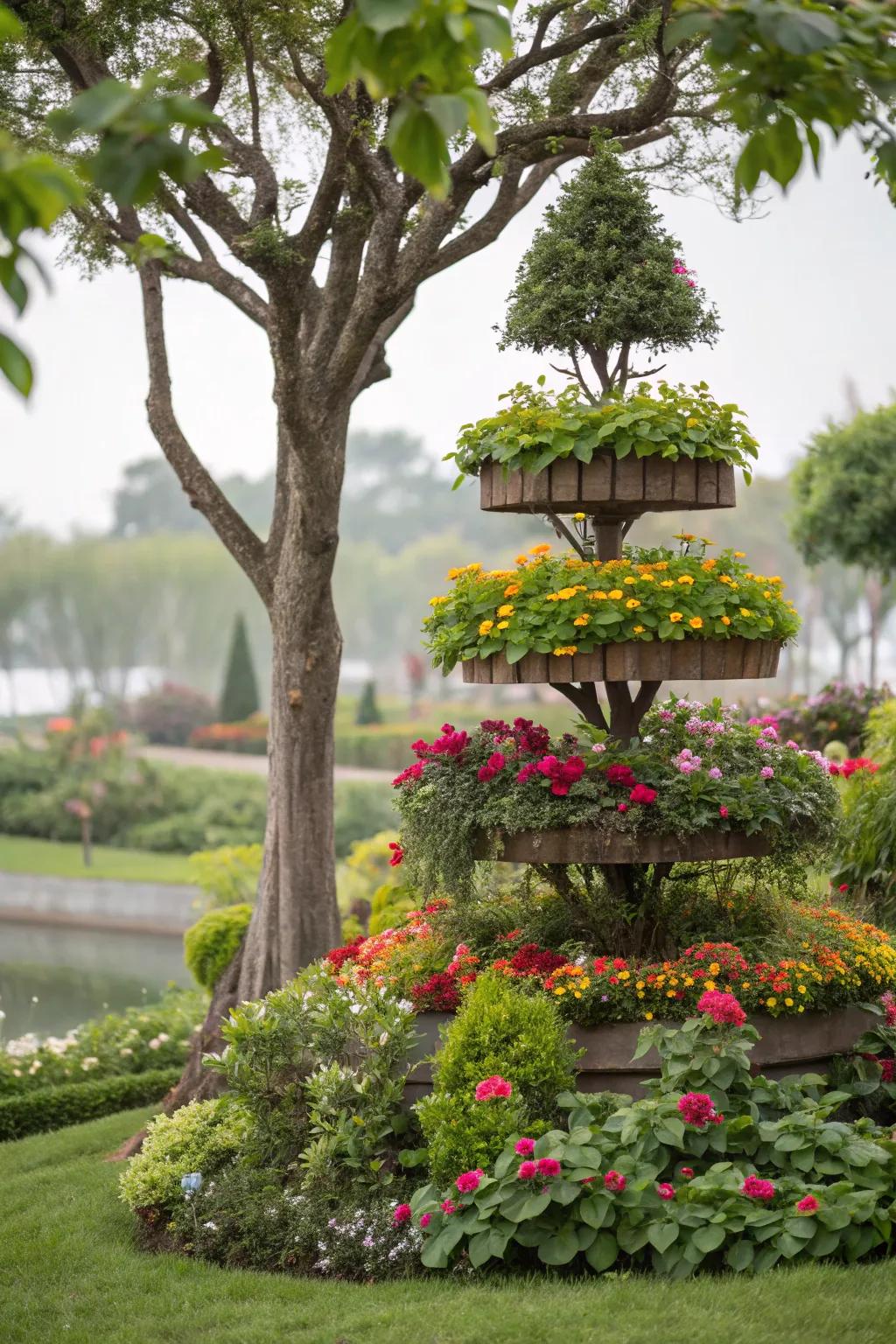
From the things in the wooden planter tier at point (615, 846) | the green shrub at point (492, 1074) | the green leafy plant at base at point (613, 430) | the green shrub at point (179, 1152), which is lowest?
the green shrub at point (179, 1152)

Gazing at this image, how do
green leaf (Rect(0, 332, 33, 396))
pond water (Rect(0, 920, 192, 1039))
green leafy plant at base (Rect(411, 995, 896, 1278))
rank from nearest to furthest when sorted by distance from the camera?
1. green leaf (Rect(0, 332, 33, 396))
2. green leafy plant at base (Rect(411, 995, 896, 1278))
3. pond water (Rect(0, 920, 192, 1039))

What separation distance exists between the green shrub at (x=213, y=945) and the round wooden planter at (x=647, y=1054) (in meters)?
2.87

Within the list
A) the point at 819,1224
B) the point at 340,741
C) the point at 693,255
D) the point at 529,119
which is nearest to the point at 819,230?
the point at 693,255

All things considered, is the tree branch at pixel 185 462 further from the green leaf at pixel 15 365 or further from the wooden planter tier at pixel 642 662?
the green leaf at pixel 15 365

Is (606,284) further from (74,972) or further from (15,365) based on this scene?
(74,972)

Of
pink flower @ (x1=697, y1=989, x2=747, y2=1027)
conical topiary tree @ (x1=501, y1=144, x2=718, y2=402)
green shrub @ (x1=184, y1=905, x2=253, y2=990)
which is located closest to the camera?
pink flower @ (x1=697, y1=989, x2=747, y2=1027)

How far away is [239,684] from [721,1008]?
62.8 feet

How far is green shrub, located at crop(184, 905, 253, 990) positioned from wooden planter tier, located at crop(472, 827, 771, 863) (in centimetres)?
328

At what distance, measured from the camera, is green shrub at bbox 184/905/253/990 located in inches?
287

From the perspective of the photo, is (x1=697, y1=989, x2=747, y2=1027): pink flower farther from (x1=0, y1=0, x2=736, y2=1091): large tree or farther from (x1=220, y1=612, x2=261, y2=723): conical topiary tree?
(x1=220, y1=612, x2=261, y2=723): conical topiary tree

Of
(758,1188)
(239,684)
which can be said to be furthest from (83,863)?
(758,1188)

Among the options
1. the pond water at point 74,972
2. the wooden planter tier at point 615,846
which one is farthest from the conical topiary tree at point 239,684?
the wooden planter tier at point 615,846

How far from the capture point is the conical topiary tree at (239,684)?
22375mm

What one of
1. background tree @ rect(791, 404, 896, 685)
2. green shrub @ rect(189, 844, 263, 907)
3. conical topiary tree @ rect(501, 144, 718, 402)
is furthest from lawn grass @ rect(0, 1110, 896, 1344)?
background tree @ rect(791, 404, 896, 685)
